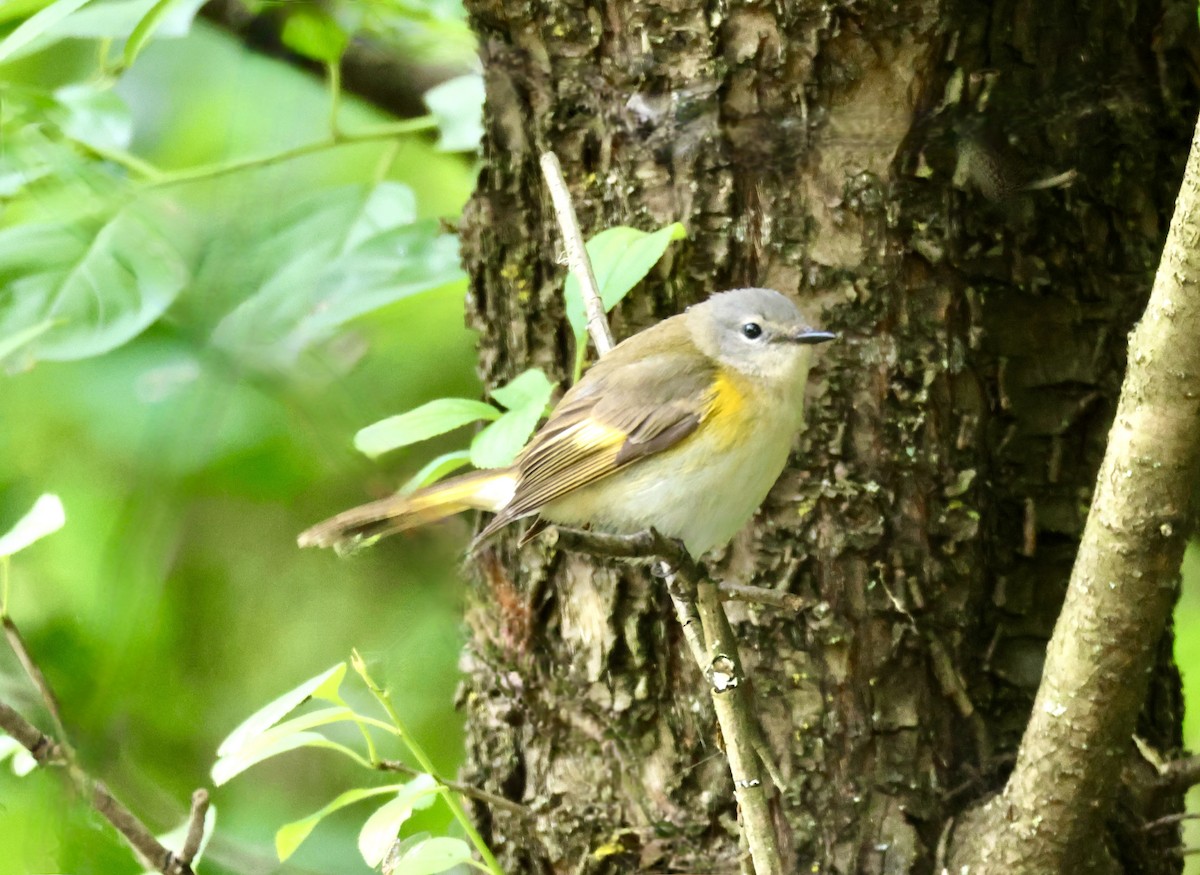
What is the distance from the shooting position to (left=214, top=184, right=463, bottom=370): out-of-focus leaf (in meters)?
2.50

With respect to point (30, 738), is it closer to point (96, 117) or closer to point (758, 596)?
point (758, 596)

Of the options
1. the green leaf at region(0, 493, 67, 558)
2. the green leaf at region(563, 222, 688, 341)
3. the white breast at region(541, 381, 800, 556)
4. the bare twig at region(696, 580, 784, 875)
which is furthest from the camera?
the white breast at region(541, 381, 800, 556)

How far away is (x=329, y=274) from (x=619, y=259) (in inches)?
34.2

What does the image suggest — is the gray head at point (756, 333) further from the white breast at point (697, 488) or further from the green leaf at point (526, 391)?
the green leaf at point (526, 391)

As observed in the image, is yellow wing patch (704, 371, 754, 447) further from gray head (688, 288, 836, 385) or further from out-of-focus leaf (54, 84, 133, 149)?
out-of-focus leaf (54, 84, 133, 149)

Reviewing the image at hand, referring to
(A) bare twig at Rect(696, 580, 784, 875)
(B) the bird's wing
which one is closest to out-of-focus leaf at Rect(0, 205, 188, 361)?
(B) the bird's wing

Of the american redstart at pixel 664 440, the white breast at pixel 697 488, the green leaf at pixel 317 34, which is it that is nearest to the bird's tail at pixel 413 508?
the american redstart at pixel 664 440

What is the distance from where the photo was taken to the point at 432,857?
175 centimetres

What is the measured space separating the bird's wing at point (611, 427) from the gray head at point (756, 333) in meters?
0.07

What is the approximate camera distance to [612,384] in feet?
7.37

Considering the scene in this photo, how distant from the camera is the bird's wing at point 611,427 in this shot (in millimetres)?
2301

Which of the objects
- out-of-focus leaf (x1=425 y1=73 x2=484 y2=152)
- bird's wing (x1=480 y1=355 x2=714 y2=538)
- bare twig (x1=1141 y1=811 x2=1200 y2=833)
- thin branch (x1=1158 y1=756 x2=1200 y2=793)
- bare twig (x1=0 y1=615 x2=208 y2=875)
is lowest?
bare twig (x1=1141 y1=811 x2=1200 y2=833)

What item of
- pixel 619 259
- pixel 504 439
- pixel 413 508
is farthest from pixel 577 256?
A: pixel 413 508

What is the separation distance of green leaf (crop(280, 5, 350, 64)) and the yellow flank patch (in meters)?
1.20
